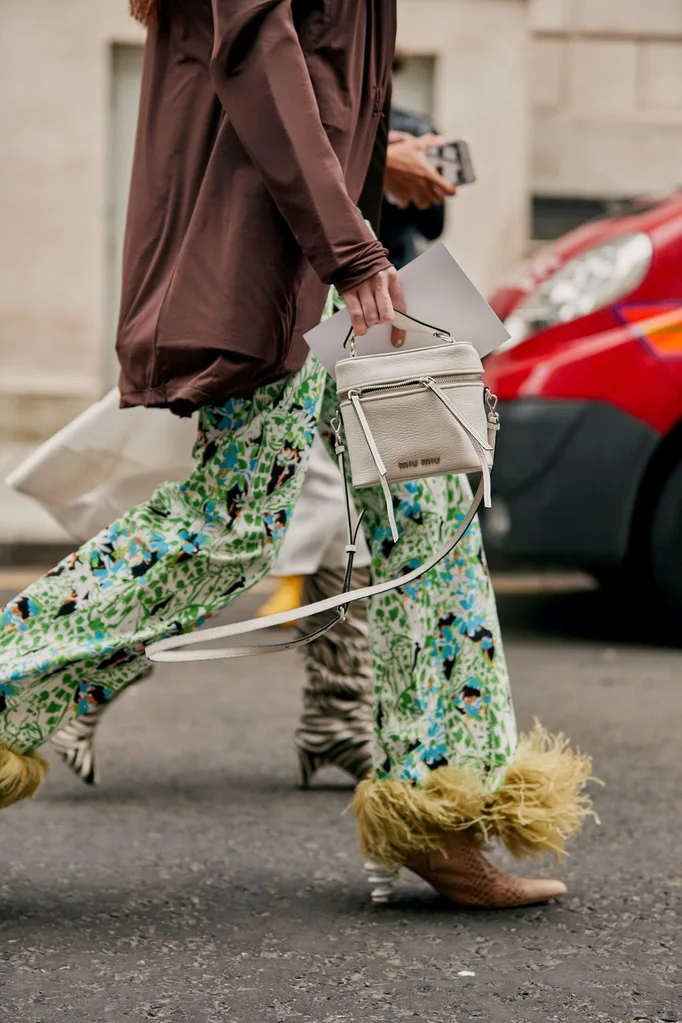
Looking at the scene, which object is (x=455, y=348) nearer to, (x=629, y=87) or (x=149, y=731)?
(x=149, y=731)

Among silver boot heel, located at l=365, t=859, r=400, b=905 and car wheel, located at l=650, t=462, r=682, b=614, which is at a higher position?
silver boot heel, located at l=365, t=859, r=400, b=905

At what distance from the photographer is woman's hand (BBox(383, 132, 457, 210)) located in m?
3.04

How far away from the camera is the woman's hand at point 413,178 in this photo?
3037mm

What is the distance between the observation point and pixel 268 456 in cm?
240

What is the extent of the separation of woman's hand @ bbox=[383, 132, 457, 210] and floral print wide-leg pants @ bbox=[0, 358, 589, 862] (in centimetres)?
68

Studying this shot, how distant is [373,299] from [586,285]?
3066mm

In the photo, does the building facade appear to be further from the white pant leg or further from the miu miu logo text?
the miu miu logo text

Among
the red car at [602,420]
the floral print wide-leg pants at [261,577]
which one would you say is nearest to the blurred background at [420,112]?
the red car at [602,420]

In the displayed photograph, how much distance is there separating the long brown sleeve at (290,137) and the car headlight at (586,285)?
9.84 feet

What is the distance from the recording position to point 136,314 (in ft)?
7.89

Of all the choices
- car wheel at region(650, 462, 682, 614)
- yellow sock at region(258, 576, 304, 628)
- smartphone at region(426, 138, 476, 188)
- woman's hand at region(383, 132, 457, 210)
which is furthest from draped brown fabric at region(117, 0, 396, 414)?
yellow sock at region(258, 576, 304, 628)

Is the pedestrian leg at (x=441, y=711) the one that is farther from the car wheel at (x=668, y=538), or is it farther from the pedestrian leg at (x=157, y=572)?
the car wheel at (x=668, y=538)

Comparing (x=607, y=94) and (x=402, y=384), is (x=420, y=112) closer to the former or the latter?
(x=607, y=94)

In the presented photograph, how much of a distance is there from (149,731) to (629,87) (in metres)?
7.97
